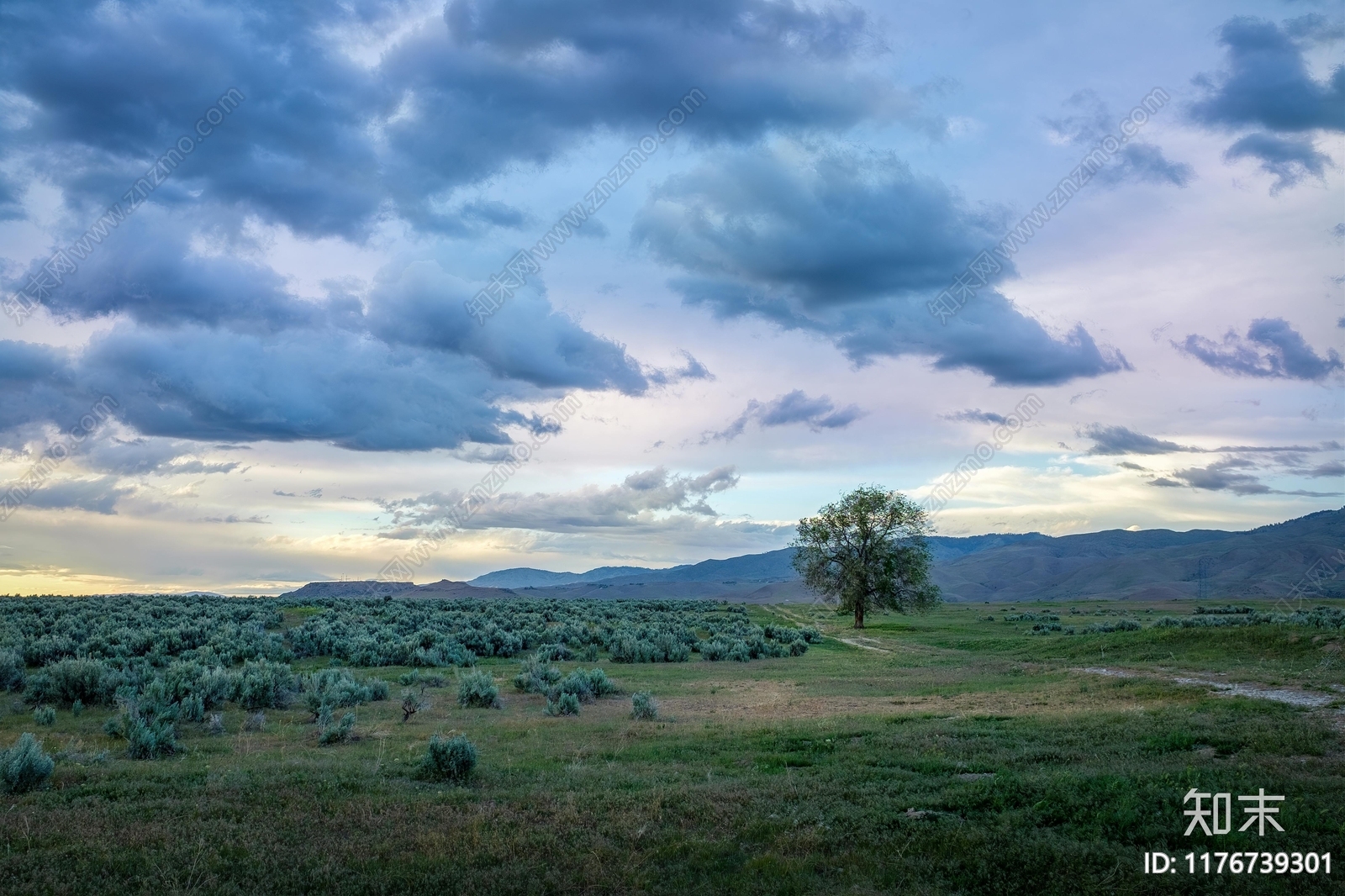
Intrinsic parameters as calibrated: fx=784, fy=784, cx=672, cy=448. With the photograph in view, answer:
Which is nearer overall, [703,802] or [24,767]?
[703,802]

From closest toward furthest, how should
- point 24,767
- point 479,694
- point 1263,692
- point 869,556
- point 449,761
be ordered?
1. point 24,767
2. point 449,761
3. point 1263,692
4. point 479,694
5. point 869,556

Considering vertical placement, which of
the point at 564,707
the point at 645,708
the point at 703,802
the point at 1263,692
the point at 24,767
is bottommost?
the point at 564,707

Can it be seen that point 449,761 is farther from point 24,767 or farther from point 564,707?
point 564,707

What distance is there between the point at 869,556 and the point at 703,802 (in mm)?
54771

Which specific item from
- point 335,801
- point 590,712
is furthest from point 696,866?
point 590,712

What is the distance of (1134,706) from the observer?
60.4 ft

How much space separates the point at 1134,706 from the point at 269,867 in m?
18.1

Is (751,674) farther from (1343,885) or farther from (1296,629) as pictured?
(1343,885)

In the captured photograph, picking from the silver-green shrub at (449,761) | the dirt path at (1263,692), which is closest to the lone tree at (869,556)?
the dirt path at (1263,692)

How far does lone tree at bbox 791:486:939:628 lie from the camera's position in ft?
206

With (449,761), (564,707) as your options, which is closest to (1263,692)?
(564,707)

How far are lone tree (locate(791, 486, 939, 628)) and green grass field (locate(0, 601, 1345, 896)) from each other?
42.3 meters

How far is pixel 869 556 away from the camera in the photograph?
6375 centimetres

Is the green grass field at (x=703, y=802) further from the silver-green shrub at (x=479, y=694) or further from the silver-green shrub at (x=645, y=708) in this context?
the silver-green shrub at (x=479, y=694)
